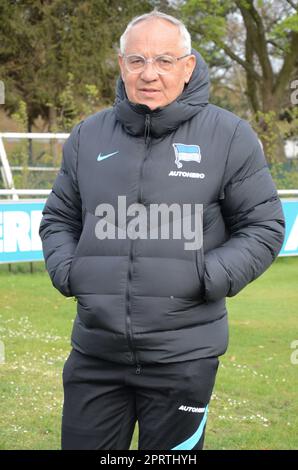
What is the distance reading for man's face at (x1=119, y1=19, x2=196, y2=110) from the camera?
298 centimetres

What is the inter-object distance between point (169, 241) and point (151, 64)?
0.67 meters

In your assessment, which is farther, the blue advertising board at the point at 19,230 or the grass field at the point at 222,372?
the blue advertising board at the point at 19,230

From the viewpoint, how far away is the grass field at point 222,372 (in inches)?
220

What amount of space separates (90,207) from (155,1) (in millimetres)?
29604

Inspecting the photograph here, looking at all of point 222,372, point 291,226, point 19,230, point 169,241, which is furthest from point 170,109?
point 291,226

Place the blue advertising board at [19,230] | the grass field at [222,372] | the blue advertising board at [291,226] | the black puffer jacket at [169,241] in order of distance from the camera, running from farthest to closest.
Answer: the blue advertising board at [291,226], the blue advertising board at [19,230], the grass field at [222,372], the black puffer jacket at [169,241]

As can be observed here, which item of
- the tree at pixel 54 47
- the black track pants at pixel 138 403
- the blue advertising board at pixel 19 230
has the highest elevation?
the black track pants at pixel 138 403

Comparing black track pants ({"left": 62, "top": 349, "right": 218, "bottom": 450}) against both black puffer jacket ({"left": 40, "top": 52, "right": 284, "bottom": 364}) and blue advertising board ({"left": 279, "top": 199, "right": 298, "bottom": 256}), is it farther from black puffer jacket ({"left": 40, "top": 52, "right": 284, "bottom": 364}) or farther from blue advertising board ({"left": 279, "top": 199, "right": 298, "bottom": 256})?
blue advertising board ({"left": 279, "top": 199, "right": 298, "bottom": 256})

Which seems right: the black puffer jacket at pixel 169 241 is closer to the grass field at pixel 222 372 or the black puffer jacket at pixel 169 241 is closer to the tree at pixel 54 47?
the grass field at pixel 222 372

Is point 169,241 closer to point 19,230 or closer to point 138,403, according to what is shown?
point 138,403

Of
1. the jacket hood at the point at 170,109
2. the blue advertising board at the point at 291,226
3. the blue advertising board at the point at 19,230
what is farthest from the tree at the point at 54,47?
the jacket hood at the point at 170,109

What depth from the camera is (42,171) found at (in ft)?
50.0

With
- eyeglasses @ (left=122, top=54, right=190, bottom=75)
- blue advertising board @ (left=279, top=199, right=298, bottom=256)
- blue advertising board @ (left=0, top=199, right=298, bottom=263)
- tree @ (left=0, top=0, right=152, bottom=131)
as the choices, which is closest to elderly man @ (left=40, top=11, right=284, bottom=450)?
eyeglasses @ (left=122, top=54, right=190, bottom=75)

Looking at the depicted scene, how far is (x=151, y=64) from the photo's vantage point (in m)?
2.98
